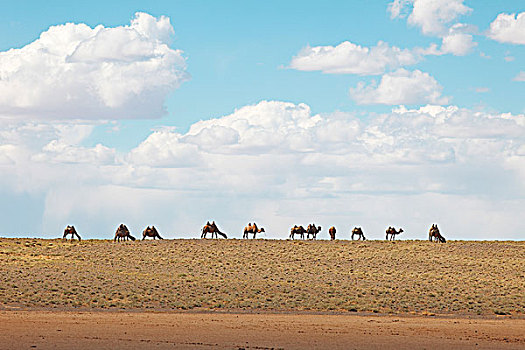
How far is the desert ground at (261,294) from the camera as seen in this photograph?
32.6 metres

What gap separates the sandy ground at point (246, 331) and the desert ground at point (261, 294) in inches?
2.5

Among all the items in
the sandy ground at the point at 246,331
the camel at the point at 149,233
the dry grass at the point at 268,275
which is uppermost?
the camel at the point at 149,233

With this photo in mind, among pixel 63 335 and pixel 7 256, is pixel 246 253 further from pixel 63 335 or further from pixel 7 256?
pixel 63 335

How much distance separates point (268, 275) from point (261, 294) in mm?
10670

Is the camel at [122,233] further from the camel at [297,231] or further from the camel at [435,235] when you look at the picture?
the camel at [435,235]

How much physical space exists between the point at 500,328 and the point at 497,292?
56.0ft

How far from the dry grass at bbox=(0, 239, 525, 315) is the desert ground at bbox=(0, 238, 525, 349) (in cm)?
12

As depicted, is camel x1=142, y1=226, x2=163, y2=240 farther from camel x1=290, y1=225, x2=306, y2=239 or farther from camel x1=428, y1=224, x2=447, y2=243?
camel x1=428, y1=224, x2=447, y2=243

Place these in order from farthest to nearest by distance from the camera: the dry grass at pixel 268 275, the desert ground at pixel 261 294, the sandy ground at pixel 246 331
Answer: the dry grass at pixel 268 275 → the desert ground at pixel 261 294 → the sandy ground at pixel 246 331

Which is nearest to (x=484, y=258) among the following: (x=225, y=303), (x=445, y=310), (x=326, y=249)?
(x=326, y=249)

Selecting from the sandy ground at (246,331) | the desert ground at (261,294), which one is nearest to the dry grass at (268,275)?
the desert ground at (261,294)

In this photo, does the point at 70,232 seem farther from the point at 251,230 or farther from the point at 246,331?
the point at 246,331

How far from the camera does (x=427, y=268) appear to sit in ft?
220

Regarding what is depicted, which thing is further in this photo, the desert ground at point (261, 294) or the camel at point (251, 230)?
the camel at point (251, 230)
